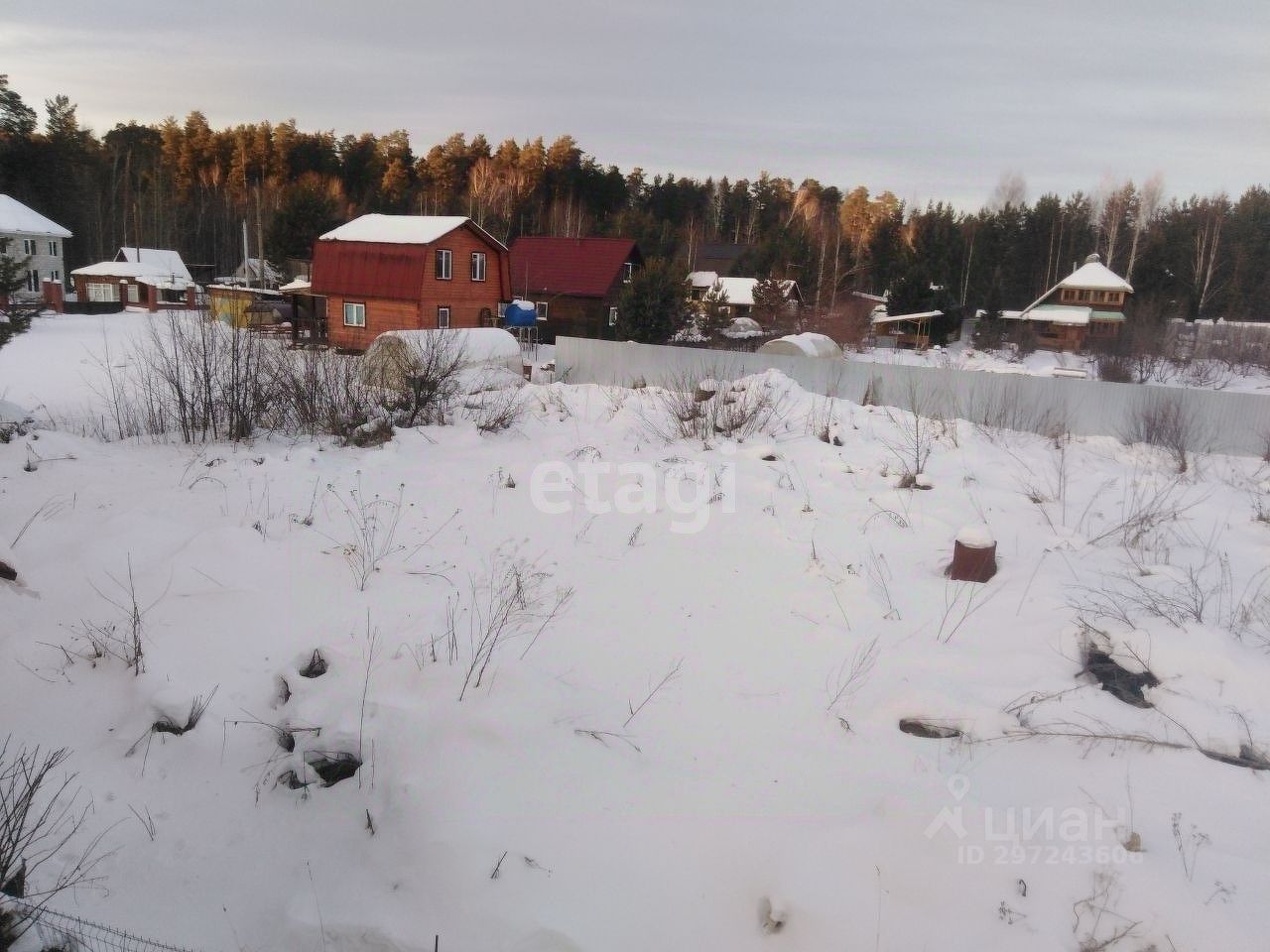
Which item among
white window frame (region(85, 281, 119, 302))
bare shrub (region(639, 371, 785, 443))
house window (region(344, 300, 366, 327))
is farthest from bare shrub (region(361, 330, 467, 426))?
white window frame (region(85, 281, 119, 302))

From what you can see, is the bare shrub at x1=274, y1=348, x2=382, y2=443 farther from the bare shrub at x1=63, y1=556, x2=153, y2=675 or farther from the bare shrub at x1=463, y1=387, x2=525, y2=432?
the bare shrub at x1=63, y1=556, x2=153, y2=675

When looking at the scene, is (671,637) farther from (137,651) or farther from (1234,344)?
(1234,344)

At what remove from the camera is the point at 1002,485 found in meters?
6.53

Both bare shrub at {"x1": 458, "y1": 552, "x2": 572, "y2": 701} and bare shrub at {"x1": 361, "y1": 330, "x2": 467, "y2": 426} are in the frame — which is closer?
bare shrub at {"x1": 458, "y1": 552, "x2": 572, "y2": 701}

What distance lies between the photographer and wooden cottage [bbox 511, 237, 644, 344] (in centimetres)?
3222

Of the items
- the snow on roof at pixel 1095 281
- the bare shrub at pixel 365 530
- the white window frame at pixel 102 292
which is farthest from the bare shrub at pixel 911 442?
the white window frame at pixel 102 292

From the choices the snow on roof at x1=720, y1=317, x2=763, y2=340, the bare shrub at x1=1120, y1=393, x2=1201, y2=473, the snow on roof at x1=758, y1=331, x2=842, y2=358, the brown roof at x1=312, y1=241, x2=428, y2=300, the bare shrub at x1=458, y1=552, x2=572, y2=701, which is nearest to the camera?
the bare shrub at x1=458, y1=552, x2=572, y2=701

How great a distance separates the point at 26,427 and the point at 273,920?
596cm

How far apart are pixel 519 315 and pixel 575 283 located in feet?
14.8

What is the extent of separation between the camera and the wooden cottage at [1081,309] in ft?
111

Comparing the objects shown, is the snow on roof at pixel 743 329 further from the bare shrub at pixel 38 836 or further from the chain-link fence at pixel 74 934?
the chain-link fence at pixel 74 934

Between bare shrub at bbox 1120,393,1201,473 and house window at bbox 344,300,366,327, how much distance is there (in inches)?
918

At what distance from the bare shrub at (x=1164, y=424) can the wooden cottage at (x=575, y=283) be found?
2234 cm

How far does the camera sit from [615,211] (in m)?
58.9
